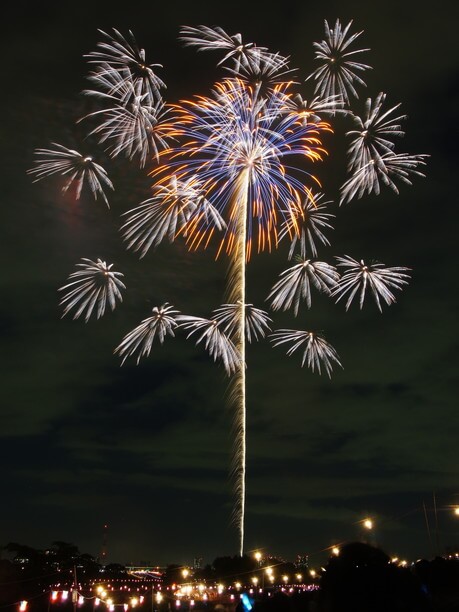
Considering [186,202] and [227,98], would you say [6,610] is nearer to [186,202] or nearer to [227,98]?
[186,202]

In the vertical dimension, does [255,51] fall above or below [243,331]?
above

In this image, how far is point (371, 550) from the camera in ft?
13.8

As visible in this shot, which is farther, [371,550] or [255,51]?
[255,51]

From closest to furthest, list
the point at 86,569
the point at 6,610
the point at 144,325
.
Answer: the point at 144,325, the point at 6,610, the point at 86,569

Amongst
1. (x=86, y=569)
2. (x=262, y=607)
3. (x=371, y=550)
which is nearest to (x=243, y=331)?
(x=262, y=607)

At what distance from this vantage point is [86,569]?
77.2m

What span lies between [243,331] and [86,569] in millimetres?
66124

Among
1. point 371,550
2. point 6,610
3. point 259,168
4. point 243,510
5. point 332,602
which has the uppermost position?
point 259,168

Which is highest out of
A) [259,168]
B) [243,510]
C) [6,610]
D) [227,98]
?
[227,98]

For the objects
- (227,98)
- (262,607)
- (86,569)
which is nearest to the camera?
(262,607)

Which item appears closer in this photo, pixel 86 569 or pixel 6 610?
pixel 6 610

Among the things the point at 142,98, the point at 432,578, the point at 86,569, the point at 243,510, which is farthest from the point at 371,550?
the point at 86,569

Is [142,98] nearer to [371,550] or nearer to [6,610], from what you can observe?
[371,550]

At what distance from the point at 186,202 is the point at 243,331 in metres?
4.91
